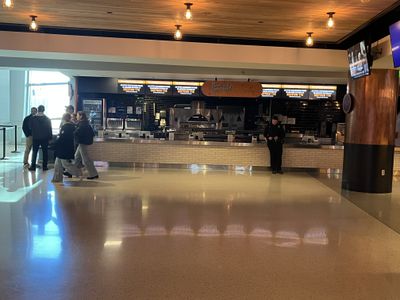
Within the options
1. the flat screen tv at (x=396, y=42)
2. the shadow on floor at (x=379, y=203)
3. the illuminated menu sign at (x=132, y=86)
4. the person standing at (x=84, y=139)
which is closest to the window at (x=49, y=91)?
the illuminated menu sign at (x=132, y=86)

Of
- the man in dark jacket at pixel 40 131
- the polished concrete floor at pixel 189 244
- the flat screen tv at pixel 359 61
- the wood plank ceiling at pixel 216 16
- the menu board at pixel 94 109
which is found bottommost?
the polished concrete floor at pixel 189 244

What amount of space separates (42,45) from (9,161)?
14.9 feet

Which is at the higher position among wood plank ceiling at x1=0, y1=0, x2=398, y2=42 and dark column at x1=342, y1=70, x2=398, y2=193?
wood plank ceiling at x1=0, y1=0, x2=398, y2=42

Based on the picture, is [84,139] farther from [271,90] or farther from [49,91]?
[49,91]

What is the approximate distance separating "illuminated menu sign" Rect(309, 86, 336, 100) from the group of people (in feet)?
25.1

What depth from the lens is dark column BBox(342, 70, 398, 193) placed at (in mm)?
7812

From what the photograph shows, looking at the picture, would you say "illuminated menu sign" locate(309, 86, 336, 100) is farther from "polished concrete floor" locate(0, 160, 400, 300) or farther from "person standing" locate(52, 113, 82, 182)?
"person standing" locate(52, 113, 82, 182)

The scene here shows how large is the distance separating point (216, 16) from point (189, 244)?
410 cm

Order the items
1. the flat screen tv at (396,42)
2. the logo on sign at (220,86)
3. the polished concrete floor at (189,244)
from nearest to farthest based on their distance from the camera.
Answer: the polished concrete floor at (189,244), the flat screen tv at (396,42), the logo on sign at (220,86)

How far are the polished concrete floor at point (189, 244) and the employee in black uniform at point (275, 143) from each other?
2499 mm

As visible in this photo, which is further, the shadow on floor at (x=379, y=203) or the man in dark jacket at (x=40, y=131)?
the man in dark jacket at (x=40, y=131)

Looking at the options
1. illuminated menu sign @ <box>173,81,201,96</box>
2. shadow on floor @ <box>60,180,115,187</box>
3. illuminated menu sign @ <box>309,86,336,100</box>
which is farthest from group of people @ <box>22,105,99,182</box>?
illuminated menu sign @ <box>309,86,336,100</box>

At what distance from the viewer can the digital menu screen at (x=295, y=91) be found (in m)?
13.3

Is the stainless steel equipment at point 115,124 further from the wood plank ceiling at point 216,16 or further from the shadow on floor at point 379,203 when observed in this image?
the shadow on floor at point 379,203
